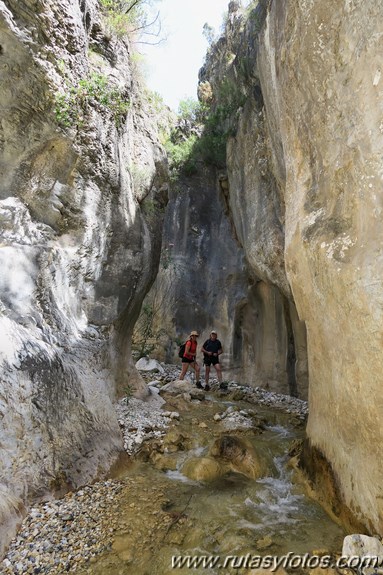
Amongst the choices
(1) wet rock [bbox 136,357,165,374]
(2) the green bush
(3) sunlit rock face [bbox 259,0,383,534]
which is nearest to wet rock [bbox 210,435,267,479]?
(3) sunlit rock face [bbox 259,0,383,534]

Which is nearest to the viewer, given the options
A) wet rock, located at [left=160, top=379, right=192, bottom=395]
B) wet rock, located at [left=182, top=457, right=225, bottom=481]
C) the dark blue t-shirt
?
wet rock, located at [left=182, top=457, right=225, bottom=481]

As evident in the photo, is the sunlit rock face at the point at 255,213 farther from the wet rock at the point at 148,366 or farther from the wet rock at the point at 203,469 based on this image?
the wet rock at the point at 203,469

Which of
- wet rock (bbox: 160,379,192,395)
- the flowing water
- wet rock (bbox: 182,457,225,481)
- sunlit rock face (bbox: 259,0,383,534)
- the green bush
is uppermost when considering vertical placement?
the green bush

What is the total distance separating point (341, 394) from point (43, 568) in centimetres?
351

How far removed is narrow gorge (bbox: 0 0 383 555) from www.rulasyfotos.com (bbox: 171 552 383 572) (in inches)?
20.8

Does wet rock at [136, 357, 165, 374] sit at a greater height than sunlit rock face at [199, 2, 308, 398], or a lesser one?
lesser

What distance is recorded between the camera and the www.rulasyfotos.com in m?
3.35

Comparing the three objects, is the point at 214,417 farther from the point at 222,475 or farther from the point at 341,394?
the point at 341,394

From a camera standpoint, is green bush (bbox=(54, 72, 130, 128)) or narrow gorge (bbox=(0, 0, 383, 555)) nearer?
narrow gorge (bbox=(0, 0, 383, 555))

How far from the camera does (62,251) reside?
6.96m

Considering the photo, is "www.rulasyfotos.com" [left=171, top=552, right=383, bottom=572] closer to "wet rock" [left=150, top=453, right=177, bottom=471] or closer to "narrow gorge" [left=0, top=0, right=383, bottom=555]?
"narrow gorge" [left=0, top=0, right=383, bottom=555]

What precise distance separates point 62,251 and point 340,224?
16.1 ft

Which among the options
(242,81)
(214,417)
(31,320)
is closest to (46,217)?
(31,320)

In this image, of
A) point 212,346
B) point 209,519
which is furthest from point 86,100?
point 209,519
